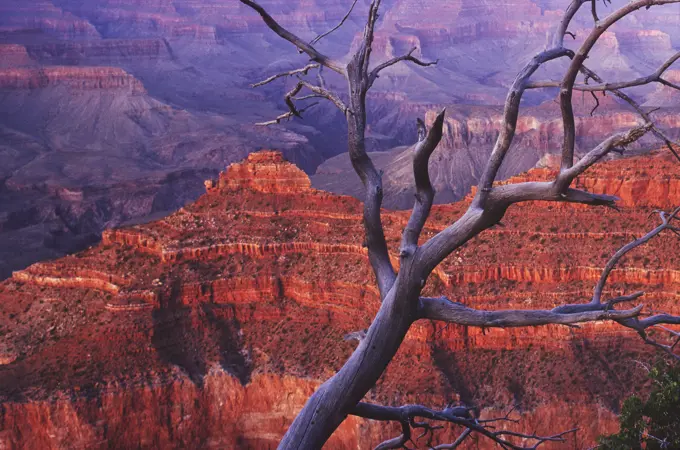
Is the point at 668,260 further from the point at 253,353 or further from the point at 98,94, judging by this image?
the point at 98,94

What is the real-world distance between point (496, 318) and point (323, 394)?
2327 millimetres

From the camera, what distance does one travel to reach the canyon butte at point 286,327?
32781mm

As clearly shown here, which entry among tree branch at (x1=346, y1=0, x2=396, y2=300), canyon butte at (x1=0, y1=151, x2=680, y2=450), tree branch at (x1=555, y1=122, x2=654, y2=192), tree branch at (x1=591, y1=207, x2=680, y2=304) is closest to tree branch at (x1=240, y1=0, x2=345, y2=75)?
tree branch at (x1=346, y1=0, x2=396, y2=300)

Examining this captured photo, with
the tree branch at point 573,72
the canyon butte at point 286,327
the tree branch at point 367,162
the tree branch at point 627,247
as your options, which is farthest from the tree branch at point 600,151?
the canyon butte at point 286,327

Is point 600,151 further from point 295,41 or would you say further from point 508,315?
point 295,41

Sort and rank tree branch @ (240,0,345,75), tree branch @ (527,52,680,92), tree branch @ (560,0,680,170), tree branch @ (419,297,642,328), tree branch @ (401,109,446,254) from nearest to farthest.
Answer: tree branch @ (560,0,680,170)
tree branch @ (527,52,680,92)
tree branch @ (419,297,642,328)
tree branch @ (401,109,446,254)
tree branch @ (240,0,345,75)

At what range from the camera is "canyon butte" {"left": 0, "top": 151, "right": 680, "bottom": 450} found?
108ft

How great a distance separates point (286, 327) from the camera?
126ft

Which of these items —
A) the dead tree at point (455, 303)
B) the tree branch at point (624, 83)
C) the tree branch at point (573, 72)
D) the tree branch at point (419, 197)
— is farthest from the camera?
the tree branch at point (419, 197)

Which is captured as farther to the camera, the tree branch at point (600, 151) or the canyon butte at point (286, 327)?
the canyon butte at point (286, 327)

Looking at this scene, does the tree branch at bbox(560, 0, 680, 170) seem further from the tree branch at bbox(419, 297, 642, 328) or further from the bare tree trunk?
the bare tree trunk

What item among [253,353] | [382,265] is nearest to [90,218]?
[253,353]

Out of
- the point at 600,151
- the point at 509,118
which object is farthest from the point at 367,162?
the point at 600,151

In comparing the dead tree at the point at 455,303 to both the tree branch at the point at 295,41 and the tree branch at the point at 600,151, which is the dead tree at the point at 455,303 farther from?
the tree branch at the point at 295,41
